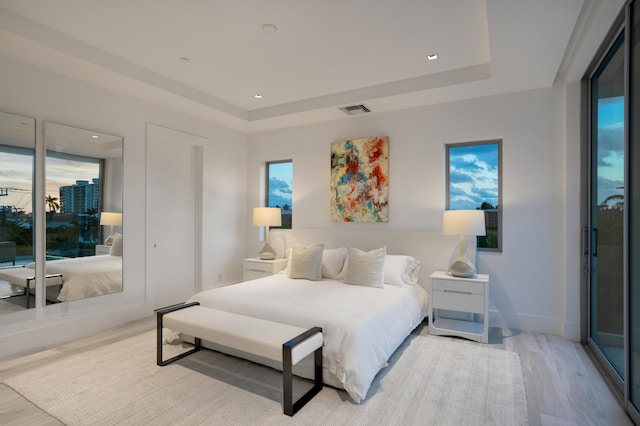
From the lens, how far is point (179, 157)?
488cm

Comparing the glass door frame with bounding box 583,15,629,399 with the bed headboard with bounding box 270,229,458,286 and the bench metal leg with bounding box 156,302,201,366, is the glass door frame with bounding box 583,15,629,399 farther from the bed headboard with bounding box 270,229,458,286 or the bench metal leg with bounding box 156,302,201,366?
the bench metal leg with bounding box 156,302,201,366

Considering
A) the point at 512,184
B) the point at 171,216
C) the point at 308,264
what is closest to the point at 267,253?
the point at 308,264

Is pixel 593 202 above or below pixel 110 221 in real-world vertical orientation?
above

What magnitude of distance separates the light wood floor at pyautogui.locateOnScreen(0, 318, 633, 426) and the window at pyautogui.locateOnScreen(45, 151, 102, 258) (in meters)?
0.96

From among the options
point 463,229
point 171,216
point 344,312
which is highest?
point 171,216

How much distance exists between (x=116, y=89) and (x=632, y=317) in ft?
16.5

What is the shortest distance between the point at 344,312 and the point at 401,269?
54.4 inches

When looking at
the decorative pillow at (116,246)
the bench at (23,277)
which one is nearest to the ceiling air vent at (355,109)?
the decorative pillow at (116,246)

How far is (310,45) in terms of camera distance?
10.4 feet

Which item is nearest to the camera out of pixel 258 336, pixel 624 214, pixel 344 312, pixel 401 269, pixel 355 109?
pixel 624 214

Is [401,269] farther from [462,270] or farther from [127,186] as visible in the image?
[127,186]

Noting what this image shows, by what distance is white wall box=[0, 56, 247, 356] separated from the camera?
3.18 metres

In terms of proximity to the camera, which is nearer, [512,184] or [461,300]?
[461,300]

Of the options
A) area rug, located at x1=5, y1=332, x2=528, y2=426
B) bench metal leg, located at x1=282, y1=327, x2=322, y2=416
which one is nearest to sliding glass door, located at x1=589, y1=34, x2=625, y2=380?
area rug, located at x1=5, y1=332, x2=528, y2=426
